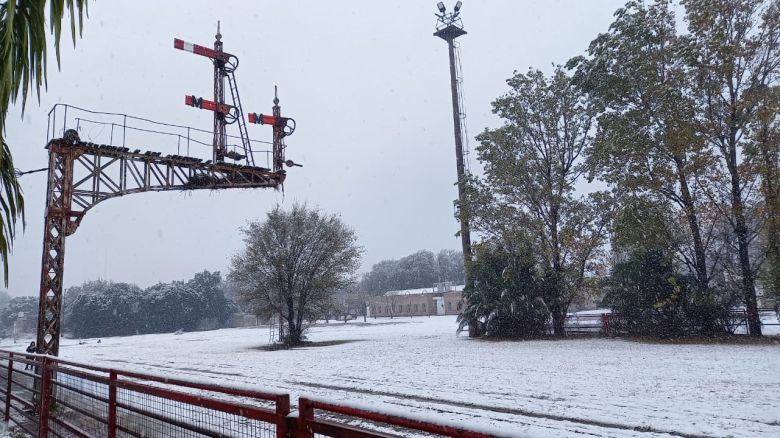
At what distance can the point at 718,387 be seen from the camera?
36.0 feet

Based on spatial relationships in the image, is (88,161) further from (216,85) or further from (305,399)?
(305,399)

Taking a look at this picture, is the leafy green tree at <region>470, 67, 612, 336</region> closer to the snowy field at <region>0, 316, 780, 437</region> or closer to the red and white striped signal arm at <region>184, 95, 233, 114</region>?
the snowy field at <region>0, 316, 780, 437</region>

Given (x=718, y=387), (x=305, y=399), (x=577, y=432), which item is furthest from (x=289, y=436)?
(x=718, y=387)

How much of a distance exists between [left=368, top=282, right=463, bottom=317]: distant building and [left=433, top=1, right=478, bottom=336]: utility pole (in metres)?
64.3

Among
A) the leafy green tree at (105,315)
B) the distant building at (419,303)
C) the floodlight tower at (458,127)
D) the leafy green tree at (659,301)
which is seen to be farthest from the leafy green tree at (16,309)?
the leafy green tree at (659,301)

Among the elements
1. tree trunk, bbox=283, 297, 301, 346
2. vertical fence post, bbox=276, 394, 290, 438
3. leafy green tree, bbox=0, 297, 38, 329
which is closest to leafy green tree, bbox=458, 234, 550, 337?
tree trunk, bbox=283, 297, 301, 346

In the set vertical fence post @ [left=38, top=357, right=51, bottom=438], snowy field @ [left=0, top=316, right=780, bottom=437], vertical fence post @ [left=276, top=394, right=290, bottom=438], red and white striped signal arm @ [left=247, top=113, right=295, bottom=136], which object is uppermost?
red and white striped signal arm @ [left=247, top=113, right=295, bottom=136]

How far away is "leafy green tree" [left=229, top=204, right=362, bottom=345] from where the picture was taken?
33000 mm

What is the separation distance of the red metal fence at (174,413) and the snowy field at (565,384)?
0.87 ft

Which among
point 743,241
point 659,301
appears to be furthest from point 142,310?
point 743,241

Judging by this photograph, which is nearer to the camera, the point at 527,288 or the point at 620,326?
the point at 620,326

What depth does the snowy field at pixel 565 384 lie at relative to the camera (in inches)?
318

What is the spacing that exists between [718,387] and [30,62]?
12.8 metres

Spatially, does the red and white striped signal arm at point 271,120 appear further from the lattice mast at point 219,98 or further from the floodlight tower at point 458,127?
the floodlight tower at point 458,127
